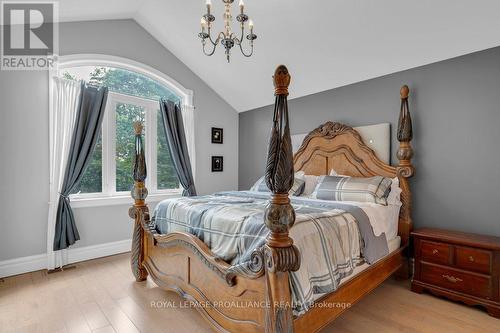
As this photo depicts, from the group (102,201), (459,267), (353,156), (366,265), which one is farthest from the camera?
(102,201)

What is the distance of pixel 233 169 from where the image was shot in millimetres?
5062

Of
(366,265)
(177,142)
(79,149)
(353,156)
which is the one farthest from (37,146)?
(353,156)

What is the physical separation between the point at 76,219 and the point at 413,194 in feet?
13.5

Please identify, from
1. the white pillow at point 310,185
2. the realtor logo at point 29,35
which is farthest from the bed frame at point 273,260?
the realtor logo at point 29,35

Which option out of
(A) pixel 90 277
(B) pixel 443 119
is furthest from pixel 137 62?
(B) pixel 443 119

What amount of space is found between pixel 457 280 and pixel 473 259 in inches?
9.4

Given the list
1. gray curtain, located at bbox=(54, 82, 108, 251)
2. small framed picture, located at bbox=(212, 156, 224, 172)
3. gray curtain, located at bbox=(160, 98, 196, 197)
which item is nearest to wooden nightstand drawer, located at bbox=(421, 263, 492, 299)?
gray curtain, located at bbox=(160, 98, 196, 197)

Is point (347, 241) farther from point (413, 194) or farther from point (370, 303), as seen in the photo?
point (413, 194)

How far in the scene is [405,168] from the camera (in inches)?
110

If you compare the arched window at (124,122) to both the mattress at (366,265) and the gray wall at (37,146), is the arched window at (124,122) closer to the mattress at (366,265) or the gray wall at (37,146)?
the gray wall at (37,146)

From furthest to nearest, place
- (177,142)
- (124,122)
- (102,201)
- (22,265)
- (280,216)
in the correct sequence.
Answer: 1. (177,142)
2. (124,122)
3. (102,201)
4. (22,265)
5. (280,216)

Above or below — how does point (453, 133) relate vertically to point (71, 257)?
above

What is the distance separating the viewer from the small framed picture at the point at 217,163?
4.71m

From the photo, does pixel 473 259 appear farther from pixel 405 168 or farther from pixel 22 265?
pixel 22 265
